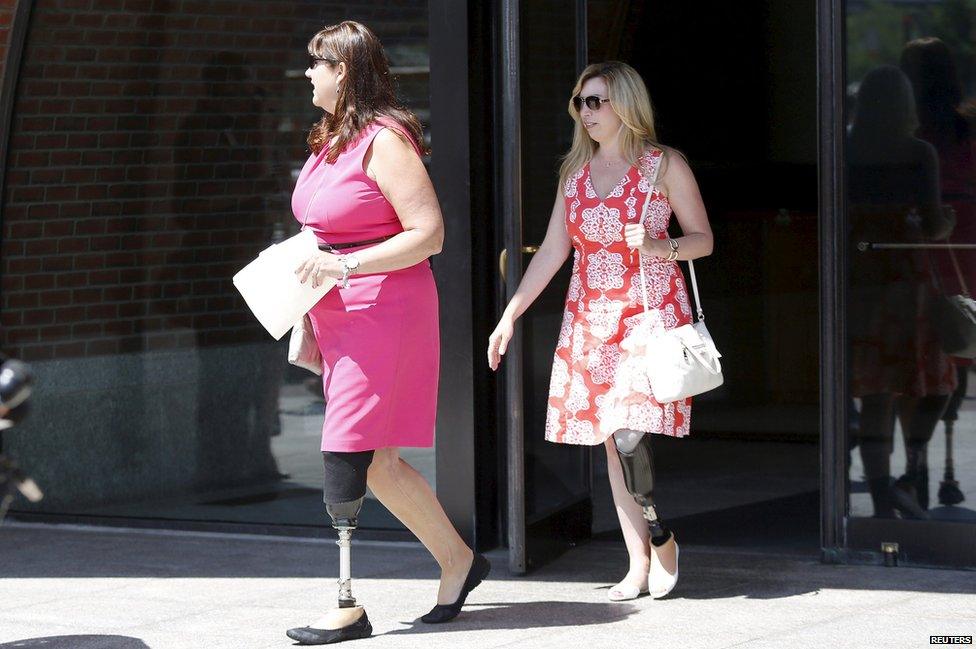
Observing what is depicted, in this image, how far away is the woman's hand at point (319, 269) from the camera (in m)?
4.38

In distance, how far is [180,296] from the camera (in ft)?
22.3

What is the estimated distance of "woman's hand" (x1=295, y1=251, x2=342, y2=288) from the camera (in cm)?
438

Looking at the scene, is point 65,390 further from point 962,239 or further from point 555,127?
point 962,239

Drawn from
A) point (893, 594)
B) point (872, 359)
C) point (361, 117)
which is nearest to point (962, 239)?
point (872, 359)

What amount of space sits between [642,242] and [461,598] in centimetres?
126

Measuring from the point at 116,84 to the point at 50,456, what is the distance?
1.69 metres

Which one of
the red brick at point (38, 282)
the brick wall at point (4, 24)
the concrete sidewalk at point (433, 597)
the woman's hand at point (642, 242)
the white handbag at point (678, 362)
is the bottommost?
the concrete sidewalk at point (433, 597)

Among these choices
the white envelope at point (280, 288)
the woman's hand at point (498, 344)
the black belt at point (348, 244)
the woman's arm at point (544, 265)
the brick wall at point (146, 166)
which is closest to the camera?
the white envelope at point (280, 288)

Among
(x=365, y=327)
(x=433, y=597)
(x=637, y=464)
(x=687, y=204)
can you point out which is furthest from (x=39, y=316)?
(x=687, y=204)

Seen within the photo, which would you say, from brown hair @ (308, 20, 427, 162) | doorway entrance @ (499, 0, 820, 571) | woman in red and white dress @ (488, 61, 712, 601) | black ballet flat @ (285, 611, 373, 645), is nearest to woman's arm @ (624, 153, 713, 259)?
woman in red and white dress @ (488, 61, 712, 601)

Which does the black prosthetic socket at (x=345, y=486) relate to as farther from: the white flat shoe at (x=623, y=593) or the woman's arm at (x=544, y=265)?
the white flat shoe at (x=623, y=593)

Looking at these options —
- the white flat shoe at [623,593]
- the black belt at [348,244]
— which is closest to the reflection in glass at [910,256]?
the white flat shoe at [623,593]

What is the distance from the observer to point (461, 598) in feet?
16.2

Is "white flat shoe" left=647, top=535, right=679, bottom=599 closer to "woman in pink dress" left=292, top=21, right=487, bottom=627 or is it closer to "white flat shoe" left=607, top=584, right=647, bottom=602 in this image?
"white flat shoe" left=607, top=584, right=647, bottom=602
